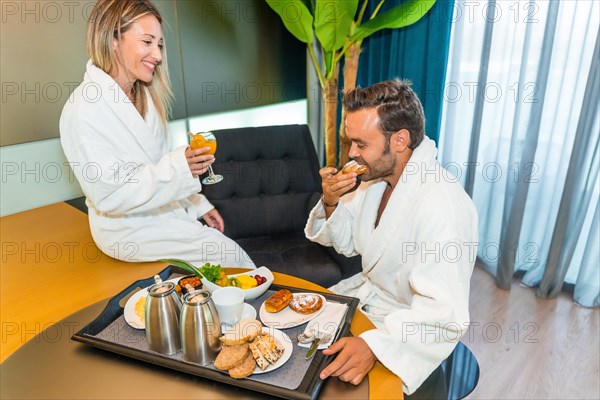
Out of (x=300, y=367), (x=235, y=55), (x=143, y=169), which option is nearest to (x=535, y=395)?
(x=300, y=367)

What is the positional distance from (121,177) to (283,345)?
81cm

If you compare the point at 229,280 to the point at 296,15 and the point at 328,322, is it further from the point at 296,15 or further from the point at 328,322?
the point at 296,15

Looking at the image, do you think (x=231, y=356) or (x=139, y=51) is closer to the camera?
(x=231, y=356)

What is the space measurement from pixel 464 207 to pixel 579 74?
1.51m

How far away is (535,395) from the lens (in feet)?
6.73

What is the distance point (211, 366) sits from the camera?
1.07m

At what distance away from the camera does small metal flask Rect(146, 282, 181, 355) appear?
107 cm

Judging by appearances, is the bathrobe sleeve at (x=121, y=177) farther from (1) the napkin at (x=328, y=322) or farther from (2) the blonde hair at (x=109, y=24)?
(1) the napkin at (x=328, y=322)

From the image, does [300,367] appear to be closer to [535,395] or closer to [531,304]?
[535,395]

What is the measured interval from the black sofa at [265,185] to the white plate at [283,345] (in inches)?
47.9

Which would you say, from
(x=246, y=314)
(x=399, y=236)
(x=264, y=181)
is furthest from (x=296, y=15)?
(x=246, y=314)

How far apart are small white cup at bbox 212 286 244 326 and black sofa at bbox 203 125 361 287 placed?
1.18 meters

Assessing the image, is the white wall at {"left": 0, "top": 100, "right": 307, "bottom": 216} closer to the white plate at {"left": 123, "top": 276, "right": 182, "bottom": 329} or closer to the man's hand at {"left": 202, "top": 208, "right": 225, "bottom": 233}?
the man's hand at {"left": 202, "top": 208, "right": 225, "bottom": 233}

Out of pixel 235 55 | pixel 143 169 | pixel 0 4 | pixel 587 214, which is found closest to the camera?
pixel 143 169
